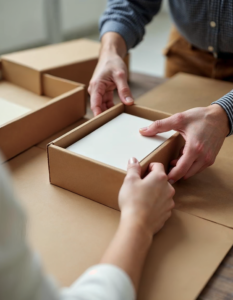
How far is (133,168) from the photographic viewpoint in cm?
74

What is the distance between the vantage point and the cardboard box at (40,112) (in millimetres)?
969

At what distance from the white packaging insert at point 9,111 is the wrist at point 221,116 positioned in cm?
55

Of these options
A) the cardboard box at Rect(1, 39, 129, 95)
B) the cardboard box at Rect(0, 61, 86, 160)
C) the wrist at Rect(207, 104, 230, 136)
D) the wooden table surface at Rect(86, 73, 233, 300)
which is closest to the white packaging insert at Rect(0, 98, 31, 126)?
the cardboard box at Rect(0, 61, 86, 160)

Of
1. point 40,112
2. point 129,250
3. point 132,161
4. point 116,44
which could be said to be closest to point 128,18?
point 116,44

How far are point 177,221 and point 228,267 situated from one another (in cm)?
14

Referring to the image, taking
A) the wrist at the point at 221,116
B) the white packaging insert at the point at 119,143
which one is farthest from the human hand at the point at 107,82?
the wrist at the point at 221,116

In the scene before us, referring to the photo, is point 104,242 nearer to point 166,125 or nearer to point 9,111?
point 166,125

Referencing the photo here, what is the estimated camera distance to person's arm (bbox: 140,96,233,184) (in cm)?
84

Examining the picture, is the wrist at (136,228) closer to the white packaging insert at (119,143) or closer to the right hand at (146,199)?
the right hand at (146,199)

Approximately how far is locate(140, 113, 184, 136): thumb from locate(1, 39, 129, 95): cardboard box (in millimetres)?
537

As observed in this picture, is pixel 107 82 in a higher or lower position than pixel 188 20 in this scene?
lower

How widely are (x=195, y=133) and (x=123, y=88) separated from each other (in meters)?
0.31

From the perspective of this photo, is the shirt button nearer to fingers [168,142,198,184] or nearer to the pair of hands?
the pair of hands

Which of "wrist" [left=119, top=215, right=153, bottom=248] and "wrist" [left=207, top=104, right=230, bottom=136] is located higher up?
"wrist" [left=207, top=104, right=230, bottom=136]
